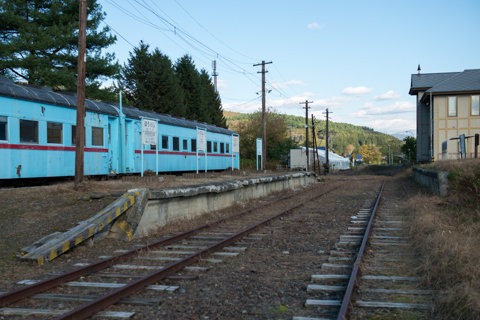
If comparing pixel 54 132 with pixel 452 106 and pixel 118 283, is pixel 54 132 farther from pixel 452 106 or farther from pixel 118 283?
pixel 452 106

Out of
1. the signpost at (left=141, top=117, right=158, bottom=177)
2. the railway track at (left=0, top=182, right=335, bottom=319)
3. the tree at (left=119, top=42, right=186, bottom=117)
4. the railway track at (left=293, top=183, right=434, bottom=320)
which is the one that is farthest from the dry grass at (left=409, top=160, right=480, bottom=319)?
the tree at (left=119, top=42, right=186, bottom=117)

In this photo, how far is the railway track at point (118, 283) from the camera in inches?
169

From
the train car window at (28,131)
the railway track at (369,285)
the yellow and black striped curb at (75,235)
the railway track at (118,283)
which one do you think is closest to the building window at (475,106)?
the railway track at (369,285)

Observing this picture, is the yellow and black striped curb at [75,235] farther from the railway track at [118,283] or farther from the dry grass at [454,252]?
the dry grass at [454,252]

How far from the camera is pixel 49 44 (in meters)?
26.4

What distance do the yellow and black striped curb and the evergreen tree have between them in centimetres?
4099

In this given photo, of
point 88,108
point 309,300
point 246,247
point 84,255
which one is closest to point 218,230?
point 246,247

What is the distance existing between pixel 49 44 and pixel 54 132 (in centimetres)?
1555

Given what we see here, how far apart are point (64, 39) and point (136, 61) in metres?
15.2

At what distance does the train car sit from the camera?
11.9m

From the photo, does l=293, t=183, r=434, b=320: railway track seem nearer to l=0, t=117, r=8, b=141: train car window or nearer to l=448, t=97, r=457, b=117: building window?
l=0, t=117, r=8, b=141: train car window

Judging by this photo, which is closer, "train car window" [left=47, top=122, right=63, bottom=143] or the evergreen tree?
"train car window" [left=47, top=122, right=63, bottom=143]

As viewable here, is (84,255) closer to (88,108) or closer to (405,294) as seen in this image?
(405,294)

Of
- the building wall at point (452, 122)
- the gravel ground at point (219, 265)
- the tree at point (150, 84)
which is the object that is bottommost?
the gravel ground at point (219, 265)
